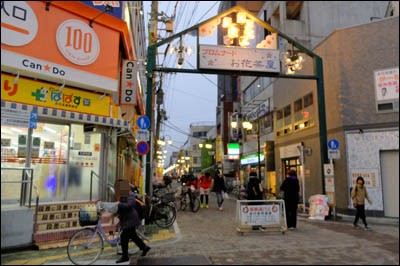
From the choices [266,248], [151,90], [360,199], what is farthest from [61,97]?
[360,199]

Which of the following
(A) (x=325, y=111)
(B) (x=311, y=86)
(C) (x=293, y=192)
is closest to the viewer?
(C) (x=293, y=192)

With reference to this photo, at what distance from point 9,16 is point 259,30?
22083mm

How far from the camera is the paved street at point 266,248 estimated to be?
261 inches

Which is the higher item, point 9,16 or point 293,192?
point 9,16

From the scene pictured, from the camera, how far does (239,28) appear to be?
13891 millimetres

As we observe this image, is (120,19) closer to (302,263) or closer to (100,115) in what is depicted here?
(100,115)

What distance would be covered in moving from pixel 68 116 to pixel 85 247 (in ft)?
14.2

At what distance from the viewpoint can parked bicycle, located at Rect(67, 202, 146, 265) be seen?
6.48 meters

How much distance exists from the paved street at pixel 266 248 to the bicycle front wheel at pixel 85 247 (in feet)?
0.78

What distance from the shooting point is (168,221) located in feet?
35.3

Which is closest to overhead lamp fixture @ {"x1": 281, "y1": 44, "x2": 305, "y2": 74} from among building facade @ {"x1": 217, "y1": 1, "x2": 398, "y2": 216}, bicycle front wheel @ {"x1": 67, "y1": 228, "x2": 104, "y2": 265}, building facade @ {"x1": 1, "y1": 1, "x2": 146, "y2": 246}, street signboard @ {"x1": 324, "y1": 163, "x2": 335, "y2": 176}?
building facade @ {"x1": 217, "y1": 1, "x2": 398, "y2": 216}

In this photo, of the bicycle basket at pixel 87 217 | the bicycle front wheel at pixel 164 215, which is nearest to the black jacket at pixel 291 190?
the bicycle front wheel at pixel 164 215

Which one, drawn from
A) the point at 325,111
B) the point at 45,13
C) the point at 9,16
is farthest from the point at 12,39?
the point at 325,111

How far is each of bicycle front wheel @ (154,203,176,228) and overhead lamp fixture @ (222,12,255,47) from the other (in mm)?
7581
